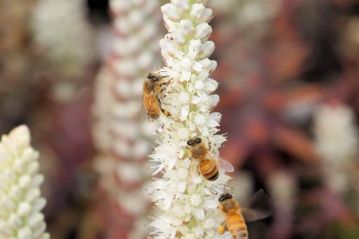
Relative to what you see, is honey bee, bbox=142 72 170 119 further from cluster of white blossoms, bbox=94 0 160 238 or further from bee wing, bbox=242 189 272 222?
cluster of white blossoms, bbox=94 0 160 238

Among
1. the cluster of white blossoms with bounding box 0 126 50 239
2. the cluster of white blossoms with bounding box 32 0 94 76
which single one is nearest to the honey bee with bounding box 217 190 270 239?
the cluster of white blossoms with bounding box 0 126 50 239

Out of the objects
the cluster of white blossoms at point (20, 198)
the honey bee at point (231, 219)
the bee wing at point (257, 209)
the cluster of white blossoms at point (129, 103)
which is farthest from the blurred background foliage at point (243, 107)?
the honey bee at point (231, 219)

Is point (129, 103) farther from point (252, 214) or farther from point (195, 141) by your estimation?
point (195, 141)

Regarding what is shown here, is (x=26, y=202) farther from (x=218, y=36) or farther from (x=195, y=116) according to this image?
(x=218, y=36)

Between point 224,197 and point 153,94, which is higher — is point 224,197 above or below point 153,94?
below

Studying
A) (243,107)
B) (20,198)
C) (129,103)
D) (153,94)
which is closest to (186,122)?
(153,94)

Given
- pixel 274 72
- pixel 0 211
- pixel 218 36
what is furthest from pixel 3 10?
pixel 0 211
